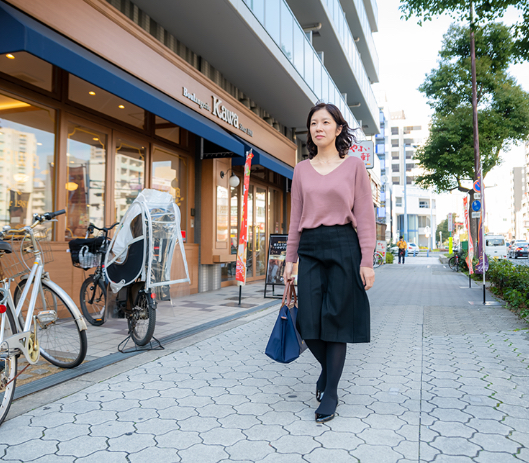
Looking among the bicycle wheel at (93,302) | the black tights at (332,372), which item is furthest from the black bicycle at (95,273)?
the black tights at (332,372)

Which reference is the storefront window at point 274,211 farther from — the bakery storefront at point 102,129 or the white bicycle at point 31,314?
the white bicycle at point 31,314

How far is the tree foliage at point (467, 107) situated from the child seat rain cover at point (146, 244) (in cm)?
1971

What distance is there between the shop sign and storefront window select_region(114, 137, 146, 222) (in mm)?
1415

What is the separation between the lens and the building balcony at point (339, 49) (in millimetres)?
15398

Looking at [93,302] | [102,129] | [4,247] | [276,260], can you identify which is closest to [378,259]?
[276,260]

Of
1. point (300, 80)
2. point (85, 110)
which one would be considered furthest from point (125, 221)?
point (300, 80)

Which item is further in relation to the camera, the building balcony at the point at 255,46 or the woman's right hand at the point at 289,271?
the building balcony at the point at 255,46

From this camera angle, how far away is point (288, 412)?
3.10m

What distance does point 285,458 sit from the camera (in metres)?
2.38

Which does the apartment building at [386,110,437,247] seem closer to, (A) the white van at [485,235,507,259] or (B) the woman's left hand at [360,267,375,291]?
(A) the white van at [485,235,507,259]

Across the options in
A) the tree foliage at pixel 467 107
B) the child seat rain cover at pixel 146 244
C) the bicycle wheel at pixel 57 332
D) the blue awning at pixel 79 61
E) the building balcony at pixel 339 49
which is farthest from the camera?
the tree foliage at pixel 467 107

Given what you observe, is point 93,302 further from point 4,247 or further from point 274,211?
point 274,211

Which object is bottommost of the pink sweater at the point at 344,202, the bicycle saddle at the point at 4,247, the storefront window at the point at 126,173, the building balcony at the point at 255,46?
the bicycle saddle at the point at 4,247

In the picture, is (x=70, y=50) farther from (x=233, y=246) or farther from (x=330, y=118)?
(x=233, y=246)
